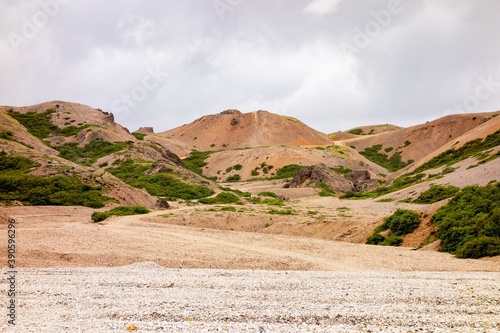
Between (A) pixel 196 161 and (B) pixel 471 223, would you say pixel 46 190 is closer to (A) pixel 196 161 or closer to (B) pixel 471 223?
(B) pixel 471 223

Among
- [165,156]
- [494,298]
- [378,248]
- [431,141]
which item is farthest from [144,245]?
[431,141]

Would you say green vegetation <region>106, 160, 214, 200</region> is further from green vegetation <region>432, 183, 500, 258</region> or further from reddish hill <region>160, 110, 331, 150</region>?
reddish hill <region>160, 110, 331, 150</region>

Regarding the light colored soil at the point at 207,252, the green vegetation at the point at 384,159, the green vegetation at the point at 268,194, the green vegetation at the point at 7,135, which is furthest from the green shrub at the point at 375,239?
the green vegetation at the point at 384,159

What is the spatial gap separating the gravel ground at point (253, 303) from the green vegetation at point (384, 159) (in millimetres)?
98759

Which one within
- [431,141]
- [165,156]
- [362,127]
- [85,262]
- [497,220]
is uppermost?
[362,127]

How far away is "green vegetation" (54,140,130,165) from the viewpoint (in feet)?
231

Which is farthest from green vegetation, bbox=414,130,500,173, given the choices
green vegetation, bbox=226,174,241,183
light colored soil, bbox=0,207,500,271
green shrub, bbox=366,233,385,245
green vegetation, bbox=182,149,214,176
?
green vegetation, bbox=182,149,214,176

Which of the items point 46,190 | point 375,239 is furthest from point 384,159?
point 375,239

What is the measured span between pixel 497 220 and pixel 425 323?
1347 cm

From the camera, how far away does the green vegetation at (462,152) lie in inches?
2013

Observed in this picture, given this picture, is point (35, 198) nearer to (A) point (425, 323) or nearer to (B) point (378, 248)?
(B) point (378, 248)

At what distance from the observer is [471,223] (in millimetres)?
20734

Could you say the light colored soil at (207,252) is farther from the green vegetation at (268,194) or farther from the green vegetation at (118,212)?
the green vegetation at (268,194)

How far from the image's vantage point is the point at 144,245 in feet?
69.7
